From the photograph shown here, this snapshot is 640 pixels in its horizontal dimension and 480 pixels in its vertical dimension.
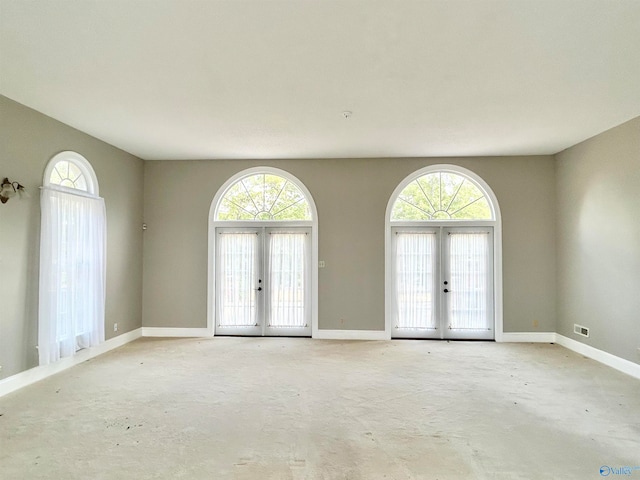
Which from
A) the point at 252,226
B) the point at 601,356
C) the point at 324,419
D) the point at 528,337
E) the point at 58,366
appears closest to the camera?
the point at 324,419

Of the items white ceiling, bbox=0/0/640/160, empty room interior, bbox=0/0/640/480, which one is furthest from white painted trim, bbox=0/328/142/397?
white ceiling, bbox=0/0/640/160

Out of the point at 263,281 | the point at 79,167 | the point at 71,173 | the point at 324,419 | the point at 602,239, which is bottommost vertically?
the point at 324,419

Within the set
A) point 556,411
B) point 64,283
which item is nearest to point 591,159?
point 556,411

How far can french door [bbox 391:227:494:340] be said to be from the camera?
548 cm

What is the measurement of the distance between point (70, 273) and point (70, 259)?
0.17 metres

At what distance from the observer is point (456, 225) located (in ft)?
18.1

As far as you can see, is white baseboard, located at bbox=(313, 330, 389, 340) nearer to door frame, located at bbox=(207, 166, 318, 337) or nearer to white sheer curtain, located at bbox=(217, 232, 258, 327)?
door frame, located at bbox=(207, 166, 318, 337)

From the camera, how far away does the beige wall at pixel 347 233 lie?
5371 millimetres

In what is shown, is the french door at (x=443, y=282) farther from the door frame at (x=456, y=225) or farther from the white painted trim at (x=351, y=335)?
the white painted trim at (x=351, y=335)

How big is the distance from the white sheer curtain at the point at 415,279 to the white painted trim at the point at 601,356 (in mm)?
1877

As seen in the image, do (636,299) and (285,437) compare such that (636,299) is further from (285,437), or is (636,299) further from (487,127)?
(285,437)

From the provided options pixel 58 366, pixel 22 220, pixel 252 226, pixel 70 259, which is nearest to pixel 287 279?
pixel 252 226

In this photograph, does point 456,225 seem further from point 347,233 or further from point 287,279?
point 287,279

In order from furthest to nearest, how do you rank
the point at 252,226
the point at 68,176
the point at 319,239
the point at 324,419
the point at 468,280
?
the point at 252,226 < the point at 319,239 < the point at 468,280 < the point at 68,176 < the point at 324,419
